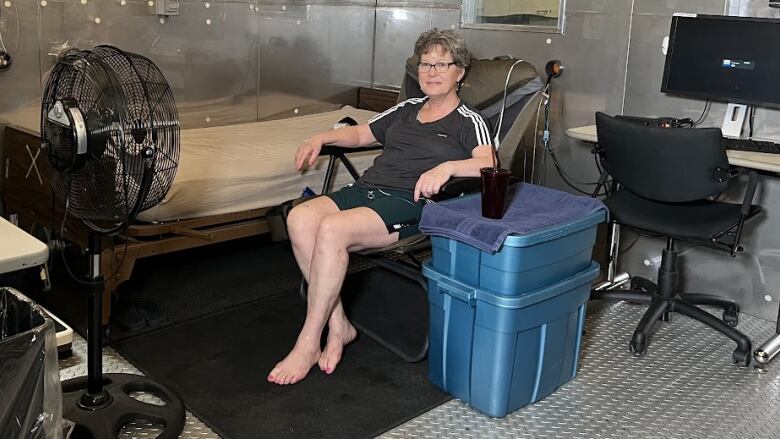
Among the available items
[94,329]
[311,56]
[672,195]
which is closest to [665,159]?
[672,195]

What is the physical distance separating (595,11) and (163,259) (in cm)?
Answer: 224

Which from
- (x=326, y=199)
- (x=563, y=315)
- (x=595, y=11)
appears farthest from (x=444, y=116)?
(x=595, y=11)

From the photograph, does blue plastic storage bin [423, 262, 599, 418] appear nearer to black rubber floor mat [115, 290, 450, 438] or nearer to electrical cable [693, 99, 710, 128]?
black rubber floor mat [115, 290, 450, 438]

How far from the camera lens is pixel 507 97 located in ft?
9.61

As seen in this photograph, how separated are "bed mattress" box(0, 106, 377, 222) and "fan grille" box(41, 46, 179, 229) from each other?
25.9 inches

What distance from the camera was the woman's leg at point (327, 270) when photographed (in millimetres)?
2465

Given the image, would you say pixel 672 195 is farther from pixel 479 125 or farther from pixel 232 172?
pixel 232 172

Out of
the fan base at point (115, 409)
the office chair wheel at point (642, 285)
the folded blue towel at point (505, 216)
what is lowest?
the fan base at point (115, 409)

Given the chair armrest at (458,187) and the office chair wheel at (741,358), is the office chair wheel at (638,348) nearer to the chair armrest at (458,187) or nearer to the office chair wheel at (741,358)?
the office chair wheel at (741,358)

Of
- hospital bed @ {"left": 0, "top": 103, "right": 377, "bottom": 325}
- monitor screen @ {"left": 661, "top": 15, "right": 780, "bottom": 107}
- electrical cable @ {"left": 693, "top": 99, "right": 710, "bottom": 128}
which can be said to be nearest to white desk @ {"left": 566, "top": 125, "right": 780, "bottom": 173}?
monitor screen @ {"left": 661, "top": 15, "right": 780, "bottom": 107}

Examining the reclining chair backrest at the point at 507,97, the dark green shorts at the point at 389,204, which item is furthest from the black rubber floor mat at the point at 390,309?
the reclining chair backrest at the point at 507,97

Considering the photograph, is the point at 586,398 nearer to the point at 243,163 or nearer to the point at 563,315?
the point at 563,315

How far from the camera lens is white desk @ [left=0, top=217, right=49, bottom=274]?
57.9 inches

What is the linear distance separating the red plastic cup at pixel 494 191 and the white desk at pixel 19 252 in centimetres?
123
